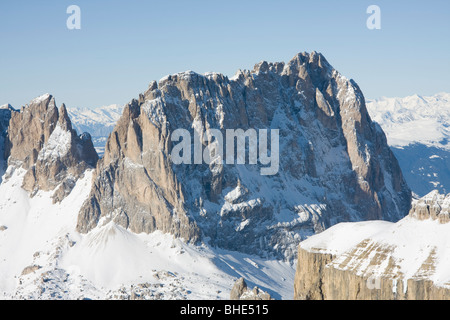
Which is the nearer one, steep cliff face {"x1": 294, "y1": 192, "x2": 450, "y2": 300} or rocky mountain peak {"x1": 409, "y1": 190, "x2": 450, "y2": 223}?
steep cliff face {"x1": 294, "y1": 192, "x2": 450, "y2": 300}

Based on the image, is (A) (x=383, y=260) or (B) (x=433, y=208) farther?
(B) (x=433, y=208)

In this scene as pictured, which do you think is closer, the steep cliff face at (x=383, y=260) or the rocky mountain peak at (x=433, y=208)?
the steep cliff face at (x=383, y=260)

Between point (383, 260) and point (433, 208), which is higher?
point (433, 208)

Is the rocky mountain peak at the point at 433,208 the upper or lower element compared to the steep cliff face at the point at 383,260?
upper

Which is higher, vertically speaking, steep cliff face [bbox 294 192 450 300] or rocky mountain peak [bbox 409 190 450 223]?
rocky mountain peak [bbox 409 190 450 223]
